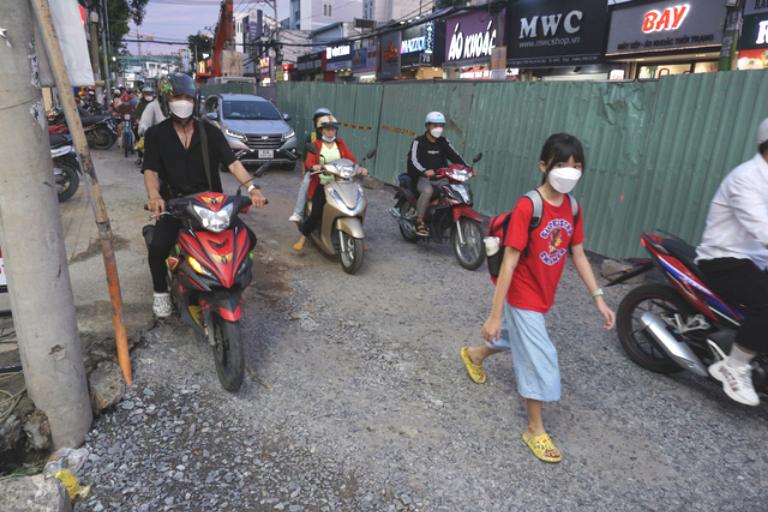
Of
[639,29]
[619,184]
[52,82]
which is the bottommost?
[619,184]

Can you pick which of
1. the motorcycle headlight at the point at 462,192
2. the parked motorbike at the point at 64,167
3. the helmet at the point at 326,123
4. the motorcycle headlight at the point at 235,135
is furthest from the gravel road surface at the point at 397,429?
the motorcycle headlight at the point at 235,135

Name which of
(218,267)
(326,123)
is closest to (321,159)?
(326,123)

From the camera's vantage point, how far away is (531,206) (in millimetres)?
2801

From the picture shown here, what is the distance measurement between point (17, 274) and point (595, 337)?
4.23m

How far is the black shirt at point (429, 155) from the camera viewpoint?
21.4 ft

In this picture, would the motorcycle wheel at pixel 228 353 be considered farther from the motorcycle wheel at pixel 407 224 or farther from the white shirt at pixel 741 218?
the motorcycle wheel at pixel 407 224

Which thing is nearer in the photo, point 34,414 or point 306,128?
point 34,414

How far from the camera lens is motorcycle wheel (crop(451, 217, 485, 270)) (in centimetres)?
607

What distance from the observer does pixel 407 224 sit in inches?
275

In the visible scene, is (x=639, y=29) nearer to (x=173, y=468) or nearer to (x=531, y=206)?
(x=531, y=206)

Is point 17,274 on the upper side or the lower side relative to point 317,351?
upper

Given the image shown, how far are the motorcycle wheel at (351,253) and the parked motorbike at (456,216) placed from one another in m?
1.16

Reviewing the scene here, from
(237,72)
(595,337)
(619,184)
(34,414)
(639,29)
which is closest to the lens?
(34,414)

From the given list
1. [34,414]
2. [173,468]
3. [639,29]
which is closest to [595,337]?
[173,468]
